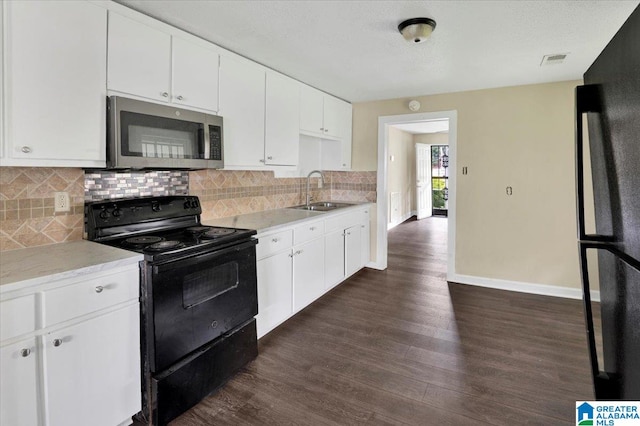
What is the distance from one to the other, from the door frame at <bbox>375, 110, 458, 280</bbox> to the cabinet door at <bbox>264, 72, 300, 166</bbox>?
4.73 ft

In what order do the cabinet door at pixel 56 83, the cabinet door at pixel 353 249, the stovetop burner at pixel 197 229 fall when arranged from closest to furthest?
1. the cabinet door at pixel 56 83
2. the stovetop burner at pixel 197 229
3. the cabinet door at pixel 353 249

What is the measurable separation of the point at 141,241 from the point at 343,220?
226 centimetres

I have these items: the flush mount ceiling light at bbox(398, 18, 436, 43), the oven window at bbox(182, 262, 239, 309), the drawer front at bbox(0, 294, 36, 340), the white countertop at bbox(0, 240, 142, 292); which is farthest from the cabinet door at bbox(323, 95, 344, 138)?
the drawer front at bbox(0, 294, 36, 340)

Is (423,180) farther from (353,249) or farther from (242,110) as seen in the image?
(242,110)

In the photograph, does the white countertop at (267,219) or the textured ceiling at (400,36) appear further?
the white countertop at (267,219)

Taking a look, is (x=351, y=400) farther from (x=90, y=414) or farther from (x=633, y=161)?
(x=633, y=161)

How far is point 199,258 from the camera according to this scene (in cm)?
198

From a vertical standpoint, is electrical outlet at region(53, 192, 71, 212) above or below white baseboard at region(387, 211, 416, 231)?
above

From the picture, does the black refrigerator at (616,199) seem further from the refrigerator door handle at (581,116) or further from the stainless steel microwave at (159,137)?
the stainless steel microwave at (159,137)

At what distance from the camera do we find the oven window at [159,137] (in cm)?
198

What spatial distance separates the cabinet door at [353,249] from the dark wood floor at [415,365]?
427 millimetres

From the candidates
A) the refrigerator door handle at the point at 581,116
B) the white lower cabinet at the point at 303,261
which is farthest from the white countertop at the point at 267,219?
the refrigerator door handle at the point at 581,116

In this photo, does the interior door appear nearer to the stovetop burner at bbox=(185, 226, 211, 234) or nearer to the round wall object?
the round wall object

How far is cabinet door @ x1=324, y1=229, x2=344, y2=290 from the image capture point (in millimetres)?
3643
